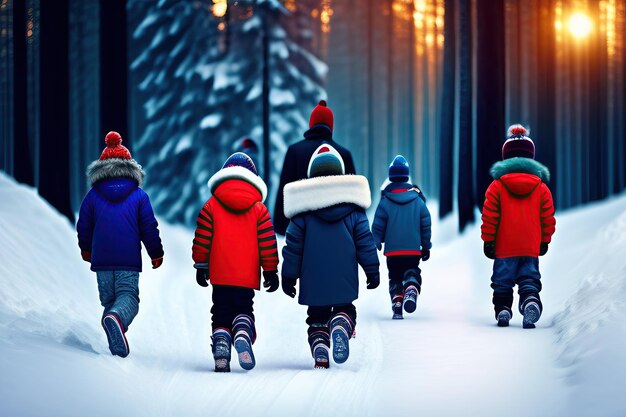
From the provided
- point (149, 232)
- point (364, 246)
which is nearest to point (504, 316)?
point (364, 246)

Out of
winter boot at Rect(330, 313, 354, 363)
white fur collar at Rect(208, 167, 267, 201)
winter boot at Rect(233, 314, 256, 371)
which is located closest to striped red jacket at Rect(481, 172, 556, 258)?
winter boot at Rect(330, 313, 354, 363)

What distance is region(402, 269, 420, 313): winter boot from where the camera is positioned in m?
12.0

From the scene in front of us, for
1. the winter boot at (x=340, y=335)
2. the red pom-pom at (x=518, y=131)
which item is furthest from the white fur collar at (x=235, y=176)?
the red pom-pom at (x=518, y=131)

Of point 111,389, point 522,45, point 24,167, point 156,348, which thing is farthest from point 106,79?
point 522,45

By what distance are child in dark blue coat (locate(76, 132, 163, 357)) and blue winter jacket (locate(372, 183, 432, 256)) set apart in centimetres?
455

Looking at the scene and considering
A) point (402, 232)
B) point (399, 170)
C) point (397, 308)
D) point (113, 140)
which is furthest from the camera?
point (399, 170)

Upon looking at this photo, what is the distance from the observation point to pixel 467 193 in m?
19.6

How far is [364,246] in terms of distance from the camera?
8383mm

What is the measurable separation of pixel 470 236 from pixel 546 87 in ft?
31.0

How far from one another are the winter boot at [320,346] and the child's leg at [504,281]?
3.09 meters

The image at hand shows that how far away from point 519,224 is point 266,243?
3.57m

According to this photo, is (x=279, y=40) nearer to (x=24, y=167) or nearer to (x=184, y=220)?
(x=184, y=220)

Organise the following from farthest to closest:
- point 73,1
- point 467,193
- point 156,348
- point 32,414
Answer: point 73,1 → point 467,193 → point 156,348 → point 32,414

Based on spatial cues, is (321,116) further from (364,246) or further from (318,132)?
(364,246)
